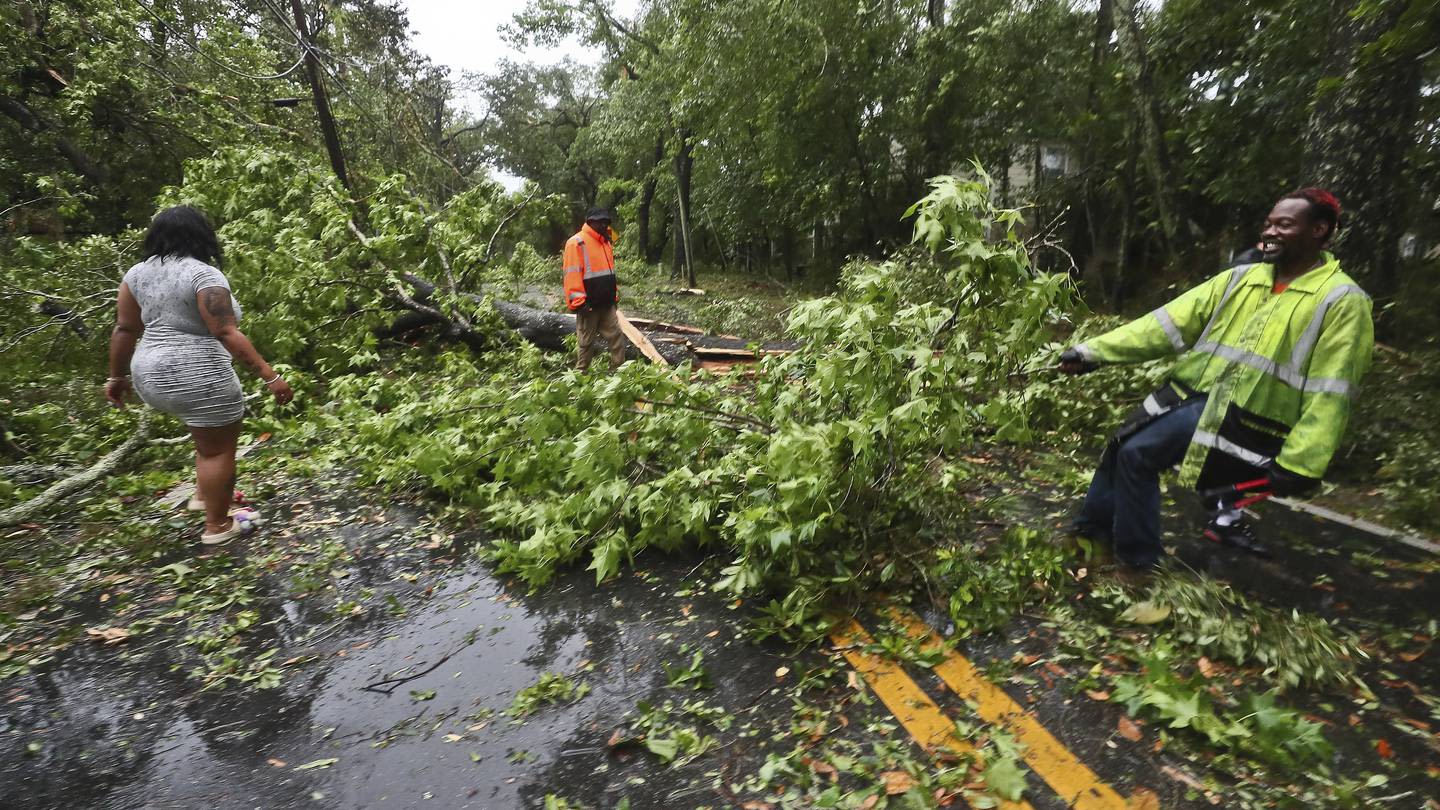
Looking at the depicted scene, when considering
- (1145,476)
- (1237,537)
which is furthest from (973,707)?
(1237,537)

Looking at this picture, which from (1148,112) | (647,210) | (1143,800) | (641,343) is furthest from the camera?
(647,210)

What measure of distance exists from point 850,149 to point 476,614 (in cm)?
1228

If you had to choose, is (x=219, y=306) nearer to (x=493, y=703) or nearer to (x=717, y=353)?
(x=493, y=703)

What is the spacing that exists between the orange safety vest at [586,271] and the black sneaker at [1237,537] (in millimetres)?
5071

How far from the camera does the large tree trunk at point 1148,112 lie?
8664 millimetres

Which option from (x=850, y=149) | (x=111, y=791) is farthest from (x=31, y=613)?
(x=850, y=149)

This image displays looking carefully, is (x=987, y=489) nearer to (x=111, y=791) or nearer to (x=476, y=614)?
(x=476, y=614)

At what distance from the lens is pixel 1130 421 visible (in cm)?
311

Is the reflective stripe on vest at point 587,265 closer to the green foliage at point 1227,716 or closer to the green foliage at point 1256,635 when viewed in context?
the green foliage at point 1256,635

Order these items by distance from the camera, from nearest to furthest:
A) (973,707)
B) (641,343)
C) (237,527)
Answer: (973,707), (237,527), (641,343)

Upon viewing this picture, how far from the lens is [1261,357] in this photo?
2.62 meters

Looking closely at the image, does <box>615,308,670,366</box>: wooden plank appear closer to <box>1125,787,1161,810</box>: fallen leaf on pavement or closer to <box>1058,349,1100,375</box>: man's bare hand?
<box>1058,349,1100,375</box>: man's bare hand

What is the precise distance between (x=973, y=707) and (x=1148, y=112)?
921 cm

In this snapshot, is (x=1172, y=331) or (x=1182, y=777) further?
(x=1172, y=331)
